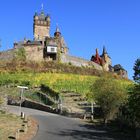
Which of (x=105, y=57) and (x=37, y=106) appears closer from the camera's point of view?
(x=37, y=106)

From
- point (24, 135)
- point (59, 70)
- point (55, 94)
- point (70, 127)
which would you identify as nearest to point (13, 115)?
point (70, 127)

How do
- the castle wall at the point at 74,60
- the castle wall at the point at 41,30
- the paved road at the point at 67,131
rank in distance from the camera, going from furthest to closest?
1. the castle wall at the point at 41,30
2. the castle wall at the point at 74,60
3. the paved road at the point at 67,131

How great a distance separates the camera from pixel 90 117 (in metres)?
46.2

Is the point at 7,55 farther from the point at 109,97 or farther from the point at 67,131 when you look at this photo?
the point at 67,131

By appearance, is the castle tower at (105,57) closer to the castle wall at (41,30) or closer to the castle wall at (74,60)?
the castle wall at (41,30)

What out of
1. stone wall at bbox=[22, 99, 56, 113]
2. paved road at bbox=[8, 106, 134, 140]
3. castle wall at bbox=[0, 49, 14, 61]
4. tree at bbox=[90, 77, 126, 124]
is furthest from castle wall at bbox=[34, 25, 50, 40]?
paved road at bbox=[8, 106, 134, 140]

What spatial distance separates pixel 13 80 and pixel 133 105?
39739 mm

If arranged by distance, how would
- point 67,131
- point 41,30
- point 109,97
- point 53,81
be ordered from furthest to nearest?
1. point 41,30
2. point 53,81
3. point 109,97
4. point 67,131

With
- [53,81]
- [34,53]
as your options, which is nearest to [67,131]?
[53,81]

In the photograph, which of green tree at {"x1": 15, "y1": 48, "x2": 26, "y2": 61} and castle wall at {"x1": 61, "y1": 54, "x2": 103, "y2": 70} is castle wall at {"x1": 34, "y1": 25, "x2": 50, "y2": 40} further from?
green tree at {"x1": 15, "y1": 48, "x2": 26, "y2": 61}

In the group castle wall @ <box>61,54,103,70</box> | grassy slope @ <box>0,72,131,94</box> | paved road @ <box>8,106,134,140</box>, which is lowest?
paved road @ <box>8,106,134,140</box>

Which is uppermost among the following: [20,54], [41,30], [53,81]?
[41,30]

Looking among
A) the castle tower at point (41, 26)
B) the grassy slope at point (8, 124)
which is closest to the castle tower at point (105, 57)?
the castle tower at point (41, 26)

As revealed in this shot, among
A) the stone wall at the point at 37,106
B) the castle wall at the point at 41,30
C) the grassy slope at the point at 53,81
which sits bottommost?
the stone wall at the point at 37,106
